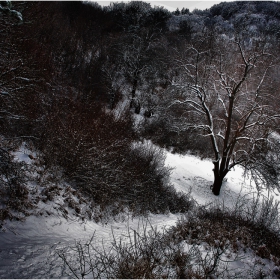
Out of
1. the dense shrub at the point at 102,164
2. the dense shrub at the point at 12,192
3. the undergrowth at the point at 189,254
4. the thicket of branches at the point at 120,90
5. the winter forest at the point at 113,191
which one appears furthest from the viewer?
the thicket of branches at the point at 120,90

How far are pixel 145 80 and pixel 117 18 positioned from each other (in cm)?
1462

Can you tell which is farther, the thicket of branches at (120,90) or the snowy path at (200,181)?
the snowy path at (200,181)

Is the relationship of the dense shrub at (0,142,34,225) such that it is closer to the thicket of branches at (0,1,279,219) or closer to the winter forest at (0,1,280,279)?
the winter forest at (0,1,280,279)

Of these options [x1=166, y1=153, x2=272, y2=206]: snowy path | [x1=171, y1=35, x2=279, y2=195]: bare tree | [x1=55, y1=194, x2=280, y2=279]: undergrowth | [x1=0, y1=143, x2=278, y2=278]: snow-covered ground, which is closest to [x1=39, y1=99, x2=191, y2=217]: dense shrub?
[x1=0, y1=143, x2=278, y2=278]: snow-covered ground

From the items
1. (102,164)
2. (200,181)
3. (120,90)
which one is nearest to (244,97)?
(200,181)

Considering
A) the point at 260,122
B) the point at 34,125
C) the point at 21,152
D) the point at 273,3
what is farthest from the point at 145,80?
the point at 273,3

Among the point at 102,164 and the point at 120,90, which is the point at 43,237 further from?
the point at 120,90

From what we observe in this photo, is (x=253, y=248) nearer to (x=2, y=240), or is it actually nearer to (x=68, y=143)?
(x=2, y=240)

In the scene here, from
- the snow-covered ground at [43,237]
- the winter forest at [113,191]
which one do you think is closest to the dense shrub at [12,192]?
the winter forest at [113,191]

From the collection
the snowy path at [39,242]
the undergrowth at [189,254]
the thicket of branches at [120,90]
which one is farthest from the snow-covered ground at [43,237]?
the thicket of branches at [120,90]

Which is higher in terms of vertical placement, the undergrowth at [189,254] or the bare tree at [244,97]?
the bare tree at [244,97]

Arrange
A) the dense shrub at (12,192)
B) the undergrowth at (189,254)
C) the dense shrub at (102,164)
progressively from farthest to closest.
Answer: the dense shrub at (102,164), the dense shrub at (12,192), the undergrowth at (189,254)

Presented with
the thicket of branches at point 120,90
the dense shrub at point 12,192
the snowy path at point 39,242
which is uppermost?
the thicket of branches at point 120,90

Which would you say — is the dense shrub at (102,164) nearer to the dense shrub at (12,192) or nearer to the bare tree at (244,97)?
the dense shrub at (12,192)
